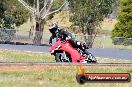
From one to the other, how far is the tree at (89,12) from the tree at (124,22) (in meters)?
1.38

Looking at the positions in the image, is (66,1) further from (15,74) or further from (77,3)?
(15,74)

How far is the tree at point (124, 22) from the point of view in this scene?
42875mm

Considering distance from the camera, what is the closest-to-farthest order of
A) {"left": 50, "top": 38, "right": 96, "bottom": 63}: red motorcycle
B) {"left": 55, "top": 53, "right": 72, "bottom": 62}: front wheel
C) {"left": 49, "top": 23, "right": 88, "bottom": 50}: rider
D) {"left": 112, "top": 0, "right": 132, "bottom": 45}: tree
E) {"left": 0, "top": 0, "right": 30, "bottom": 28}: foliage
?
{"left": 49, "top": 23, "right": 88, "bottom": 50}: rider < {"left": 50, "top": 38, "right": 96, "bottom": 63}: red motorcycle < {"left": 55, "top": 53, "right": 72, "bottom": 62}: front wheel < {"left": 112, "top": 0, "right": 132, "bottom": 45}: tree < {"left": 0, "top": 0, "right": 30, "bottom": 28}: foliage

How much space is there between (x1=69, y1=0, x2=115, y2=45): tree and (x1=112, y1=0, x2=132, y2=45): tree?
1376 millimetres

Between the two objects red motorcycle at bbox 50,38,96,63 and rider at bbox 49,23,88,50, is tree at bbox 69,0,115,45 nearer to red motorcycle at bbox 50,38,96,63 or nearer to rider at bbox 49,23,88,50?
red motorcycle at bbox 50,38,96,63

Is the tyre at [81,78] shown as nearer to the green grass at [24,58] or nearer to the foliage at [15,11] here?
the green grass at [24,58]

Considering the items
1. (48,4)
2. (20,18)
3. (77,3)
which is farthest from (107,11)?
(20,18)

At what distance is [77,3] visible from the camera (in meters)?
44.7

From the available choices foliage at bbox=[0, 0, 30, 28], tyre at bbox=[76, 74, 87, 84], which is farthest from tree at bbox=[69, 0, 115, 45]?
tyre at bbox=[76, 74, 87, 84]

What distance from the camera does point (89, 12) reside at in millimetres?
42844

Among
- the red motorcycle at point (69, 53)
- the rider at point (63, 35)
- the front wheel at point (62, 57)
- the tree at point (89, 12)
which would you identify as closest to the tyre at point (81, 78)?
the rider at point (63, 35)

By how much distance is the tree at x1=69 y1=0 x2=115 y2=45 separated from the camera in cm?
4303

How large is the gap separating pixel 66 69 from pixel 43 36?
98.5 ft

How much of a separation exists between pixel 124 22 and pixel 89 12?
381 cm
